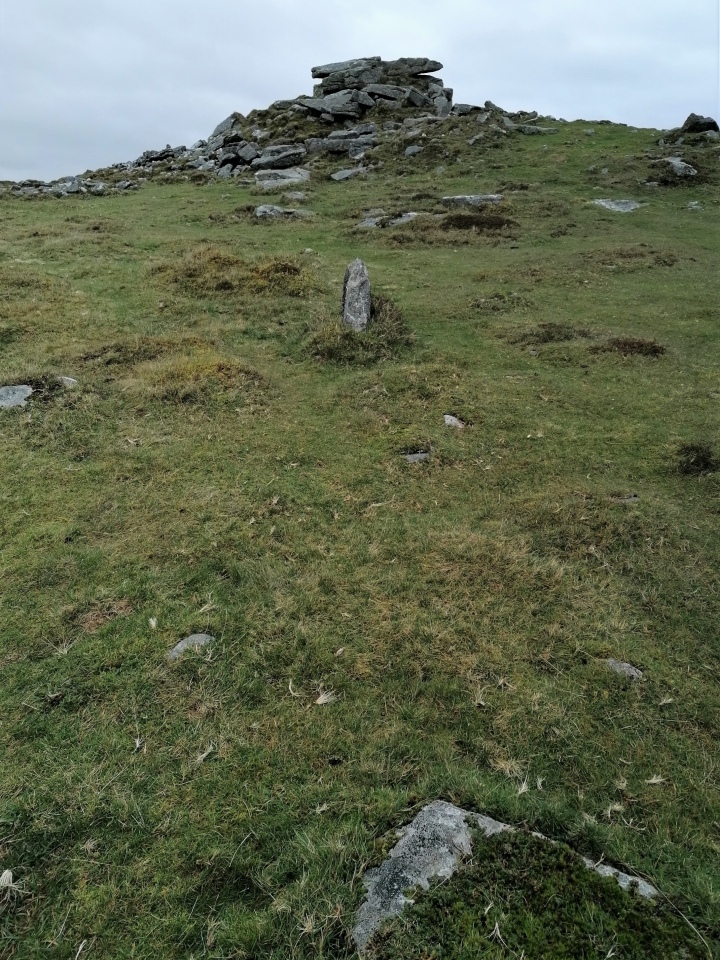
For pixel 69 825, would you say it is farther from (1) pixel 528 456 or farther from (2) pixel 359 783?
(1) pixel 528 456

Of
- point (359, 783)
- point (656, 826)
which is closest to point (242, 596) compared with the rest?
point (359, 783)

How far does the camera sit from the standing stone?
694 inches

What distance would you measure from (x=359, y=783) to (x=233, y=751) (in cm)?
129

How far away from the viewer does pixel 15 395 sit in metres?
13.1

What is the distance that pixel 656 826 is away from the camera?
16.8 feet

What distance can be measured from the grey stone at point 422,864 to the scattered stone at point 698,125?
190 feet

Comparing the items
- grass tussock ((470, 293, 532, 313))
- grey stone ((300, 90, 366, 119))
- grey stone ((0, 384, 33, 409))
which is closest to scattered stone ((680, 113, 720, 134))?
grey stone ((300, 90, 366, 119))

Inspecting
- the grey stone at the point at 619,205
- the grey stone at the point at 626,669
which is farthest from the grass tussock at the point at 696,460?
the grey stone at the point at 619,205

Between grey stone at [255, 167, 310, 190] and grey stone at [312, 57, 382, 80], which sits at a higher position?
grey stone at [312, 57, 382, 80]

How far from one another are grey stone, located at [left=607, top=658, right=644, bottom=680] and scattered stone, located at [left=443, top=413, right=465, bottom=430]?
675 centimetres

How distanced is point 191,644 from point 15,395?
9.32 meters

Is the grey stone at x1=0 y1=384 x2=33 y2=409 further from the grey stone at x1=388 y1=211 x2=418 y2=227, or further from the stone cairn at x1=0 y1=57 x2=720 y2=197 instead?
the stone cairn at x1=0 y1=57 x2=720 y2=197

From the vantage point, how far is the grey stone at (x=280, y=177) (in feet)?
142

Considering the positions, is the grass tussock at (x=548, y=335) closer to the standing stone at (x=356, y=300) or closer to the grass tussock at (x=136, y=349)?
the standing stone at (x=356, y=300)
